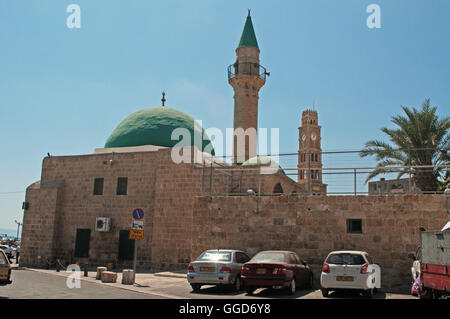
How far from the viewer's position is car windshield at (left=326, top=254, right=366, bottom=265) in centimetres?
1010

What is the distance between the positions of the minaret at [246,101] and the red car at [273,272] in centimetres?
1458

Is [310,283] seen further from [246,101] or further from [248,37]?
[248,37]

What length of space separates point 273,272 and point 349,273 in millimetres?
1751

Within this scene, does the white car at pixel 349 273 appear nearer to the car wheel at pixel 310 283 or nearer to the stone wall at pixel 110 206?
the car wheel at pixel 310 283

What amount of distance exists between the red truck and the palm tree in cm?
784

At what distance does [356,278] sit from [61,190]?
678 inches

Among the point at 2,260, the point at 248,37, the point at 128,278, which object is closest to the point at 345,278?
the point at 128,278

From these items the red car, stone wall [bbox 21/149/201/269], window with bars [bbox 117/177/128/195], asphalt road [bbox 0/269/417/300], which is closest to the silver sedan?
asphalt road [bbox 0/269/417/300]

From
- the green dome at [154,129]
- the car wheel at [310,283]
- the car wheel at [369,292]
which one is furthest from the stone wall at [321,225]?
the green dome at [154,129]

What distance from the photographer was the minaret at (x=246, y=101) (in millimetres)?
25938
